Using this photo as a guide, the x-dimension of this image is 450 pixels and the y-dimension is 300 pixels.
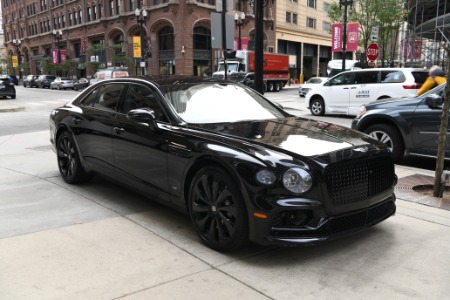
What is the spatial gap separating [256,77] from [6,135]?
23.7 feet

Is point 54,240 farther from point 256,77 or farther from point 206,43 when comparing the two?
point 206,43

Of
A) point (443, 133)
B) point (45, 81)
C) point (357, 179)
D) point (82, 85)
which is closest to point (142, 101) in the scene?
point (357, 179)

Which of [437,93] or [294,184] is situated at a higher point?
[437,93]

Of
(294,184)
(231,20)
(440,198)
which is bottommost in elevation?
(440,198)

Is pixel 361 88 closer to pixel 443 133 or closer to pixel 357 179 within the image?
pixel 443 133

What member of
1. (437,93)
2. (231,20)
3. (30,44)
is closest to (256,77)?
(231,20)

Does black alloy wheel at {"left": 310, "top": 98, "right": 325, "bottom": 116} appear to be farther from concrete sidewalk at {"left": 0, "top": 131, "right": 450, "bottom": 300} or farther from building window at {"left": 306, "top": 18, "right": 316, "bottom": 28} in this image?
building window at {"left": 306, "top": 18, "right": 316, "bottom": 28}

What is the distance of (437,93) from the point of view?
7.00 m

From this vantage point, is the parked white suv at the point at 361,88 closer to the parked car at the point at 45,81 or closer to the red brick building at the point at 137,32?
the red brick building at the point at 137,32

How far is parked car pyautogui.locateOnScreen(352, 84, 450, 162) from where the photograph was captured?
6734 mm

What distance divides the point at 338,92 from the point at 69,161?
10817 millimetres

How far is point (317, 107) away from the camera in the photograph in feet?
51.5

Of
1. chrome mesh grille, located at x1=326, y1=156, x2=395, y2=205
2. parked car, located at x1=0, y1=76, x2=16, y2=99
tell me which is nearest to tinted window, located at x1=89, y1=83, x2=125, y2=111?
chrome mesh grille, located at x1=326, y1=156, x2=395, y2=205

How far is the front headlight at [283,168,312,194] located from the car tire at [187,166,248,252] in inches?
16.4
